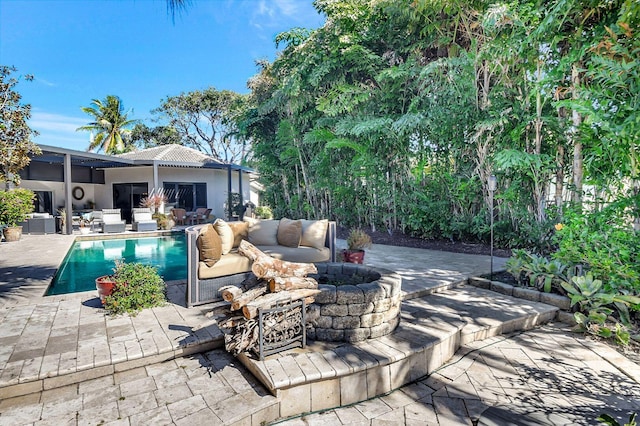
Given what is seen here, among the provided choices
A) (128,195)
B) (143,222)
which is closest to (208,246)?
(143,222)

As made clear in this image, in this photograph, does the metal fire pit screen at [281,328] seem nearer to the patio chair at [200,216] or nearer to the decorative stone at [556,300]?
the decorative stone at [556,300]

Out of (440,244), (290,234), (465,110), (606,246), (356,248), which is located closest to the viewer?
(606,246)

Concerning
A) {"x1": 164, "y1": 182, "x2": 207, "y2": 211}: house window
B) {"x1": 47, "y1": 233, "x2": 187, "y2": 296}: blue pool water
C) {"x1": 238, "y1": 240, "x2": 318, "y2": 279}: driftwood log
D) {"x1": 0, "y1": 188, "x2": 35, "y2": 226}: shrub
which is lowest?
{"x1": 47, "y1": 233, "x2": 187, "y2": 296}: blue pool water

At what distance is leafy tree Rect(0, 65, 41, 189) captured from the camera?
5641 millimetres

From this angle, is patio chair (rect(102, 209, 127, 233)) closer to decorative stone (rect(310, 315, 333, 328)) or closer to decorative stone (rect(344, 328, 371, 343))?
decorative stone (rect(310, 315, 333, 328))

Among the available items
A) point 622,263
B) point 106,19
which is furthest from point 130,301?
point 622,263

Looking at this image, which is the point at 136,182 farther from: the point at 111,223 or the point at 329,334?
the point at 329,334

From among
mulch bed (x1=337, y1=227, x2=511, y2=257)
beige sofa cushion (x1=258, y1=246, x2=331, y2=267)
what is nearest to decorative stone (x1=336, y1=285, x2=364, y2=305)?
beige sofa cushion (x1=258, y1=246, x2=331, y2=267)

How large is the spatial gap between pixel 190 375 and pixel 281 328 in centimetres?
78

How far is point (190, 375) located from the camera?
259cm

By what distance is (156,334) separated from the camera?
310 cm

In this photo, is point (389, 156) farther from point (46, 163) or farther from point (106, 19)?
point (46, 163)

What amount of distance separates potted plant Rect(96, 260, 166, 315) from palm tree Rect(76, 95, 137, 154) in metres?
24.1

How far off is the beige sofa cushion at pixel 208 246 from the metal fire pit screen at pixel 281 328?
61.2 inches
